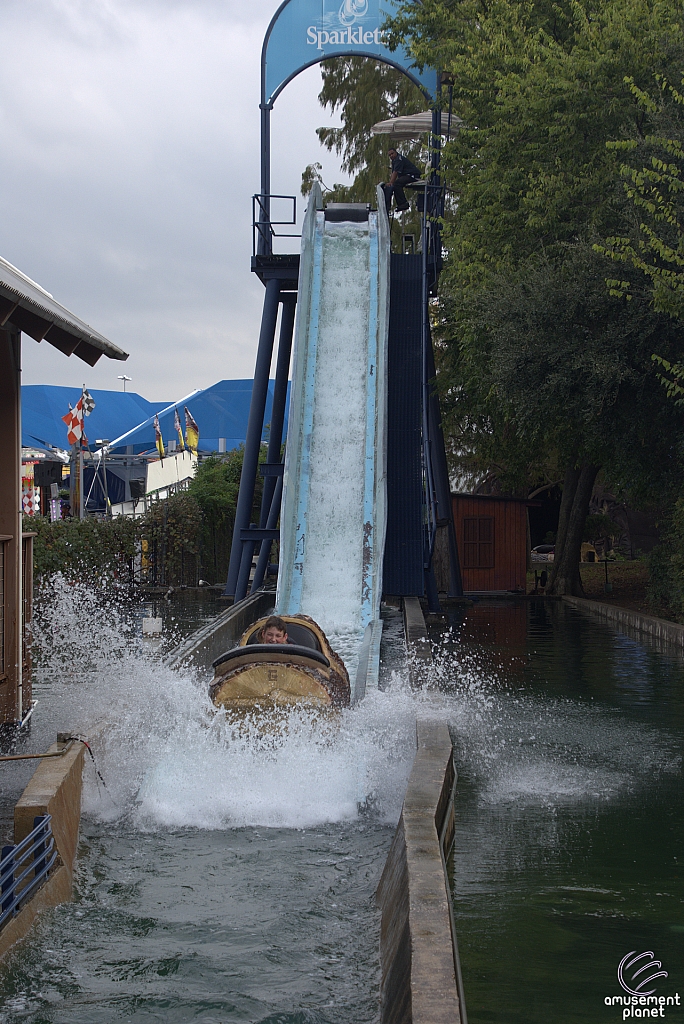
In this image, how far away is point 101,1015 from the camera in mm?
4273

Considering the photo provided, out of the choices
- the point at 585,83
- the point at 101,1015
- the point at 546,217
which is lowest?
the point at 101,1015

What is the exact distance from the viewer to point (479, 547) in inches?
953

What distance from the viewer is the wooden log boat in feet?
25.0

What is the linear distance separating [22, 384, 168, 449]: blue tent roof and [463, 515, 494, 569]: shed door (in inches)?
528

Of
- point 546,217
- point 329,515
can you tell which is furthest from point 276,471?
point 546,217

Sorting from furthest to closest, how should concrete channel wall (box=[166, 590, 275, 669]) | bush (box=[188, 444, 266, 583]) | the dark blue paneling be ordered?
bush (box=[188, 444, 266, 583])
the dark blue paneling
concrete channel wall (box=[166, 590, 275, 669])

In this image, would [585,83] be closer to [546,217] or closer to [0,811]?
[546,217]

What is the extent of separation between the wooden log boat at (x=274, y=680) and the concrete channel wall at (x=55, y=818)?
1419 millimetres

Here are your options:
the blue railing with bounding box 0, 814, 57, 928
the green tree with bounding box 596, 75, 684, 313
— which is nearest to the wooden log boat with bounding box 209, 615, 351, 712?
the blue railing with bounding box 0, 814, 57, 928

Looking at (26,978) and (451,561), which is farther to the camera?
(451,561)

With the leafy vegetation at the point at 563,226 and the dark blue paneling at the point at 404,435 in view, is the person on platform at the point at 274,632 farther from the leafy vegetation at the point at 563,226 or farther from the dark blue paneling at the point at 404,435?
the leafy vegetation at the point at 563,226

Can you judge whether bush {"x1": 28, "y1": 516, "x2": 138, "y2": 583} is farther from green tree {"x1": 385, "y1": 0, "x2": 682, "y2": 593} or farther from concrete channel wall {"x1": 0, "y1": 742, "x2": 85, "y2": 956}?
concrete channel wall {"x1": 0, "y1": 742, "x2": 85, "y2": 956}

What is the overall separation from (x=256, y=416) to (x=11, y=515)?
1128cm

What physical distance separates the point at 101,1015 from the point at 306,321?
13.7m
